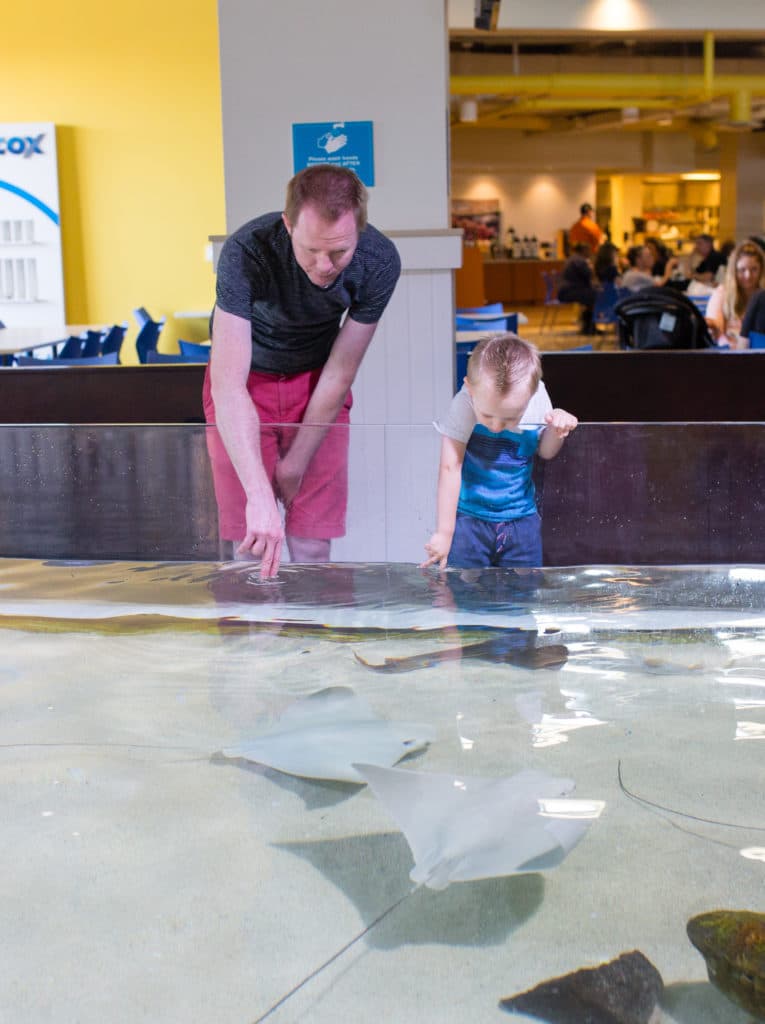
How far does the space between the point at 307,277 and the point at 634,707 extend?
116 centimetres

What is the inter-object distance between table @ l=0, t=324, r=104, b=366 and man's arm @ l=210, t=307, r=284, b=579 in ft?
12.9

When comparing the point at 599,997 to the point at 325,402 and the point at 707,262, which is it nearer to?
the point at 325,402

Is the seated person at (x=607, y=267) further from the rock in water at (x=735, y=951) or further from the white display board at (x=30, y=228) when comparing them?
the rock in water at (x=735, y=951)

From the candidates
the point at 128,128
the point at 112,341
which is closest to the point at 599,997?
the point at 112,341

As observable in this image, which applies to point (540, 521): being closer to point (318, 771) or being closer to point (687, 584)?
point (687, 584)

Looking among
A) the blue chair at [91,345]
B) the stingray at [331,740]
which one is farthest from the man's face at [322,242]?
the blue chair at [91,345]

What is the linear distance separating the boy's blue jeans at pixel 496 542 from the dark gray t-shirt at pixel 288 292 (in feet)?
1.77

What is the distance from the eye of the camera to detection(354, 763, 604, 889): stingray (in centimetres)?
144

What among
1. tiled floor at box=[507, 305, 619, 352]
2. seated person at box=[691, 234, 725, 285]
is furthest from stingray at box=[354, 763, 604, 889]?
seated person at box=[691, 234, 725, 285]

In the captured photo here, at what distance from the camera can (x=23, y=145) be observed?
9.26 m

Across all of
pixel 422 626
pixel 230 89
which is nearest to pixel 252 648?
pixel 422 626

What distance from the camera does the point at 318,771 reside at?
5.60ft

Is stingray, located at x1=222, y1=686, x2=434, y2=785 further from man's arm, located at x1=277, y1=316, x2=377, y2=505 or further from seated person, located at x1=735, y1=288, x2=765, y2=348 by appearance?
seated person, located at x1=735, y1=288, x2=765, y2=348

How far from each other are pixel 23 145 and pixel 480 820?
905cm
